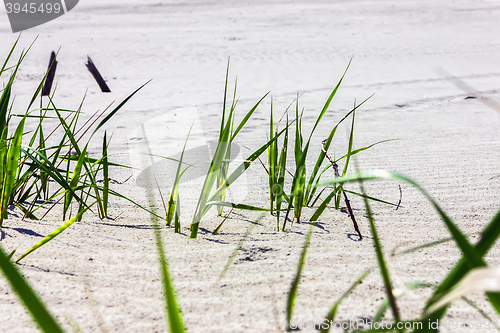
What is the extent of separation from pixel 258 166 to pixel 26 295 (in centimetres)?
227

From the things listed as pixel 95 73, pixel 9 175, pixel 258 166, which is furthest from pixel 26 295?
pixel 95 73

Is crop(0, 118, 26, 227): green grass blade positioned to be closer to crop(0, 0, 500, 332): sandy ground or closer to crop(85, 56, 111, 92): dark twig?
crop(0, 0, 500, 332): sandy ground

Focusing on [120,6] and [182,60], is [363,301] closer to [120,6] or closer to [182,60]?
[182,60]

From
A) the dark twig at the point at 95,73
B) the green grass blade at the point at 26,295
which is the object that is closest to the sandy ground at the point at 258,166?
the dark twig at the point at 95,73

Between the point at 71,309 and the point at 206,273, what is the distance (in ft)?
1.10

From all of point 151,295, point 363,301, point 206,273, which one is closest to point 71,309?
point 151,295

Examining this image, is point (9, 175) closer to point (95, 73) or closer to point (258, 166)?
point (258, 166)

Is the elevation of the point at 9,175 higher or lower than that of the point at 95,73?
higher

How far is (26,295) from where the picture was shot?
0.45m

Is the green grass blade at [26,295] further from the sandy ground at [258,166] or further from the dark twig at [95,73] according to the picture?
the dark twig at [95,73]

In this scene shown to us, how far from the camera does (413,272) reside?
104 cm

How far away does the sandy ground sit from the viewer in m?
0.93

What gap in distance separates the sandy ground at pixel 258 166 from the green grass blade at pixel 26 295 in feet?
1.31

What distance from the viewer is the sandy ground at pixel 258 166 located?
93cm
